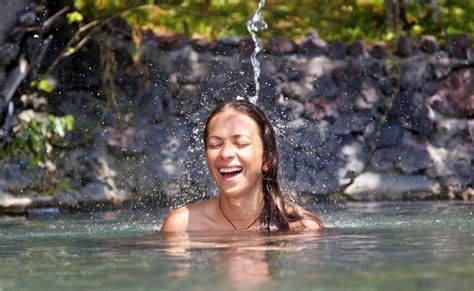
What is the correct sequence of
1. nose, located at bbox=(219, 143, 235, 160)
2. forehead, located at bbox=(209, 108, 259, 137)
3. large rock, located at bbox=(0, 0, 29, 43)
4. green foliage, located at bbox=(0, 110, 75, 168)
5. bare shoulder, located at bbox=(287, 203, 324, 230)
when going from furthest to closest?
large rock, located at bbox=(0, 0, 29, 43) < green foliage, located at bbox=(0, 110, 75, 168) < bare shoulder, located at bbox=(287, 203, 324, 230) < forehead, located at bbox=(209, 108, 259, 137) < nose, located at bbox=(219, 143, 235, 160)

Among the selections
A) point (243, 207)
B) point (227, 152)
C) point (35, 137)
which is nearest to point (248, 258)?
point (227, 152)

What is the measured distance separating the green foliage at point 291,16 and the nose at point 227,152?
451cm

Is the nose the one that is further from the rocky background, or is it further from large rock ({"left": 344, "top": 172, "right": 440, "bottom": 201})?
large rock ({"left": 344, "top": 172, "right": 440, "bottom": 201})

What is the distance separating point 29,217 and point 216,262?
16.0 feet

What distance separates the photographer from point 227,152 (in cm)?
589

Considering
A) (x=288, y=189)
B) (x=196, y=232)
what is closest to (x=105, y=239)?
(x=196, y=232)

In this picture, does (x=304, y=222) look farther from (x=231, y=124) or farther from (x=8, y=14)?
(x=8, y=14)

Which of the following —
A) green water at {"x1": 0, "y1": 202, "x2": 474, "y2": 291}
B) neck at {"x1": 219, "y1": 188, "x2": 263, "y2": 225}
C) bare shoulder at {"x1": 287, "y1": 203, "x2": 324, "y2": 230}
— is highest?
neck at {"x1": 219, "y1": 188, "x2": 263, "y2": 225}

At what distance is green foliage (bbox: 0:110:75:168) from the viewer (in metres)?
9.30

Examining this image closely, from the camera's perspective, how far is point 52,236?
6711 mm

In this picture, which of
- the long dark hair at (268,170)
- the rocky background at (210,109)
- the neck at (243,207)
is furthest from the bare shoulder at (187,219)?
the rocky background at (210,109)

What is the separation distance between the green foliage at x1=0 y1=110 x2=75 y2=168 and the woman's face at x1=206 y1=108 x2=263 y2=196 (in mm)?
3429

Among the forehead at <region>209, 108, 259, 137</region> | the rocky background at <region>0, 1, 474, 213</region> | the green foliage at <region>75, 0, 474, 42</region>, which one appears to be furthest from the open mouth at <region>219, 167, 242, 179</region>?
the green foliage at <region>75, 0, 474, 42</region>

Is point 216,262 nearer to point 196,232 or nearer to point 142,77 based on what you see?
point 196,232
